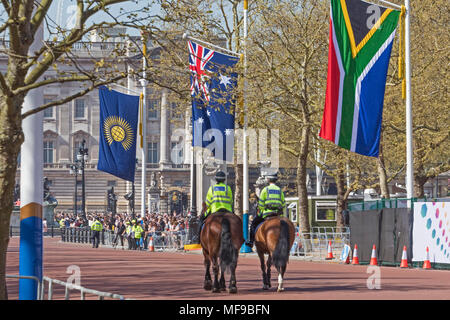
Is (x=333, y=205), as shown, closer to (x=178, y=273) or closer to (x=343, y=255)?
(x=343, y=255)

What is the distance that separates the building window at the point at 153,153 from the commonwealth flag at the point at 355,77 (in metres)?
86.5

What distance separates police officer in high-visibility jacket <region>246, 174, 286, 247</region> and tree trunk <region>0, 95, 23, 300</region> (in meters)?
5.88

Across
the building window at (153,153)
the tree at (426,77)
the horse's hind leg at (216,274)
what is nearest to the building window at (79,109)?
the building window at (153,153)

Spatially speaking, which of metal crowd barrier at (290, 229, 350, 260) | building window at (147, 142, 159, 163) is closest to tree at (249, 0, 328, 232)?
metal crowd barrier at (290, 229, 350, 260)

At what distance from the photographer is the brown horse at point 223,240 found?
16.3m

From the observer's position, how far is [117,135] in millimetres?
33344

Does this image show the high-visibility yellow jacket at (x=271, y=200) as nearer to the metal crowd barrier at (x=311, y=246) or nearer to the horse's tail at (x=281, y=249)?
the horse's tail at (x=281, y=249)

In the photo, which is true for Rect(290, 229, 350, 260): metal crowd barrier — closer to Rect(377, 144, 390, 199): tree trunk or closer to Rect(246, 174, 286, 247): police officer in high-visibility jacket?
Rect(377, 144, 390, 199): tree trunk

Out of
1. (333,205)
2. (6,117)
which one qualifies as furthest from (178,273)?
(333,205)

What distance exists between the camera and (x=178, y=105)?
4550 centimetres

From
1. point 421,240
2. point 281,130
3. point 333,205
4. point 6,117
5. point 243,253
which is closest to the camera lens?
point 6,117

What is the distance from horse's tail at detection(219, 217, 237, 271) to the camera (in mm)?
16312

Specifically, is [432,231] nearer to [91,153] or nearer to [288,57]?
[288,57]

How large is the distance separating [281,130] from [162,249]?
30.8ft
